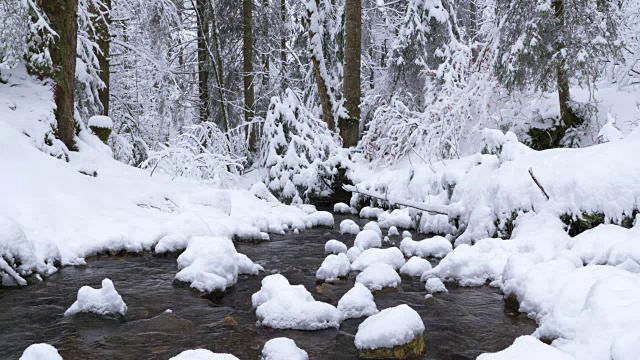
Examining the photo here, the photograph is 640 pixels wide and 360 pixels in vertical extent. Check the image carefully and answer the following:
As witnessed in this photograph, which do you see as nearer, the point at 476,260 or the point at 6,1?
the point at 476,260

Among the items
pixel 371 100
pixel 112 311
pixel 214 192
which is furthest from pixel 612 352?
pixel 371 100

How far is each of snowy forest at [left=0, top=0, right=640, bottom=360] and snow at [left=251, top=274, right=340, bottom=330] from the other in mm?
12

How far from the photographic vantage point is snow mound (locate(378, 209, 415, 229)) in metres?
7.69

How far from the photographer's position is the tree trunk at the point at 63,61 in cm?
670

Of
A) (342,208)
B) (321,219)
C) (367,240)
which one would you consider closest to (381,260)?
(367,240)

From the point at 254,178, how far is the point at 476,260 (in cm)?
865

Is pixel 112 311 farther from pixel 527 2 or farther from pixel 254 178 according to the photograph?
pixel 254 178

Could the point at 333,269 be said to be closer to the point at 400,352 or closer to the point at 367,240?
the point at 367,240

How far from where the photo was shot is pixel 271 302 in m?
3.66

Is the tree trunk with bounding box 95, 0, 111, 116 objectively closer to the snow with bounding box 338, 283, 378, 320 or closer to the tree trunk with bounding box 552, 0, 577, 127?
the snow with bounding box 338, 283, 378, 320

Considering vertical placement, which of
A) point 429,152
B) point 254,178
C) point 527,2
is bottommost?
point 254,178

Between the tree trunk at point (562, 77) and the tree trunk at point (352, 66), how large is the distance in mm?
4458

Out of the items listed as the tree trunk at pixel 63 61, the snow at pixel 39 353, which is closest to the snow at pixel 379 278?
the snow at pixel 39 353

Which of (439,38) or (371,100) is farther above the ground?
(439,38)
